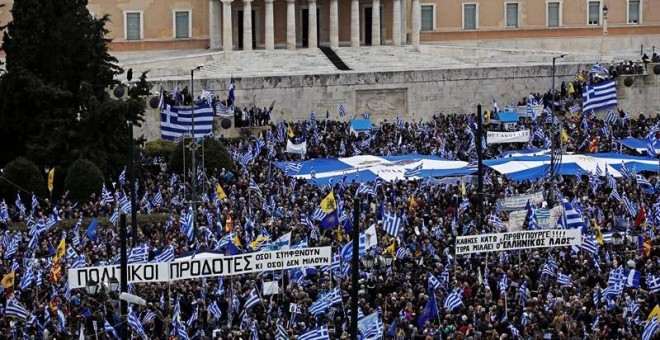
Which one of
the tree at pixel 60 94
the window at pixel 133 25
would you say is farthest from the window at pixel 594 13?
the tree at pixel 60 94

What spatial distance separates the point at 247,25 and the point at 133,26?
5.98m

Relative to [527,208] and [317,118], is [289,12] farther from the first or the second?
[527,208]

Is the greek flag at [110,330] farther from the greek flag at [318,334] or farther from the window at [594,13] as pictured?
the window at [594,13]

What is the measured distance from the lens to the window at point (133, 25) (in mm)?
78688

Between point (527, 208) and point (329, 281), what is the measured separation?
22.3 ft

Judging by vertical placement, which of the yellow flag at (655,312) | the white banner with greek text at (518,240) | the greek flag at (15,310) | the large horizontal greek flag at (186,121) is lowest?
the greek flag at (15,310)

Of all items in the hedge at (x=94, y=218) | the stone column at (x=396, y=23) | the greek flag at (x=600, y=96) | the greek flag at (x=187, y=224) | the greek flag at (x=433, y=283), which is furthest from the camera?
the stone column at (x=396, y=23)

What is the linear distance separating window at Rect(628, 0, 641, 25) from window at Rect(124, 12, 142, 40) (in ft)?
82.7

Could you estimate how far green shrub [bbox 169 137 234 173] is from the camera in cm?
5162

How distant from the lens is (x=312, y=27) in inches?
3051

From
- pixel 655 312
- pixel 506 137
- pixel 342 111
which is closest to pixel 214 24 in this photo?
pixel 342 111

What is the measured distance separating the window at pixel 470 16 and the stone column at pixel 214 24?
13.3m

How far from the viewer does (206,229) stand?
40656 millimetres

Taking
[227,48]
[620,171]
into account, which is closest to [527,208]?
[620,171]
